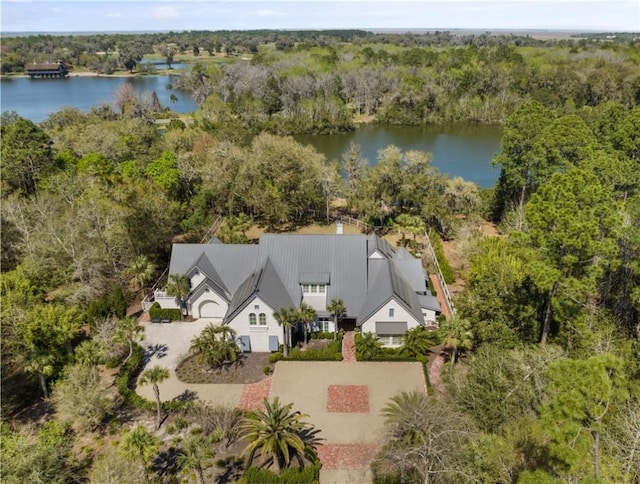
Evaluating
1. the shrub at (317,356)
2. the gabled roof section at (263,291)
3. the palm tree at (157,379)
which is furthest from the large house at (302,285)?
the palm tree at (157,379)

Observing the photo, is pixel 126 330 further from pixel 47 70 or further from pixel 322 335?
pixel 47 70

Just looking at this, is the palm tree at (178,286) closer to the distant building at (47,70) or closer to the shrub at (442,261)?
the shrub at (442,261)

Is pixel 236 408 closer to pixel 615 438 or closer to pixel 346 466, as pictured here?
pixel 346 466

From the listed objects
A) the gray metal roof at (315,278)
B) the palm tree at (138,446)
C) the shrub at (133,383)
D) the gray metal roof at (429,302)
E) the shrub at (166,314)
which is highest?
the gray metal roof at (315,278)

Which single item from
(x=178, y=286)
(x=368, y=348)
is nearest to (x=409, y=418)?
(x=368, y=348)

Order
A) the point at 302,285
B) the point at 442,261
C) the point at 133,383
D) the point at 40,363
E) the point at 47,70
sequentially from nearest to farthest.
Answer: the point at 40,363, the point at 133,383, the point at 302,285, the point at 442,261, the point at 47,70

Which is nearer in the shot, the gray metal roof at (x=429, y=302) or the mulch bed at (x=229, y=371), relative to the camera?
Result: the mulch bed at (x=229, y=371)

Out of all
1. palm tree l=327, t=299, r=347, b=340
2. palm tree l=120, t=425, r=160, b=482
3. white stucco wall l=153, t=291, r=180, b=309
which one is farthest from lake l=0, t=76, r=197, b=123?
palm tree l=120, t=425, r=160, b=482
